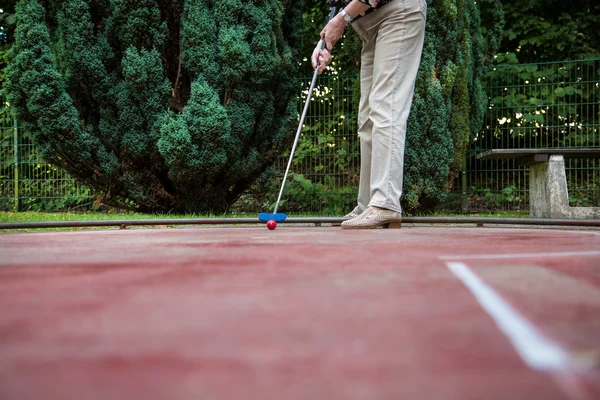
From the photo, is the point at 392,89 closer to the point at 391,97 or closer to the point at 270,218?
the point at 391,97

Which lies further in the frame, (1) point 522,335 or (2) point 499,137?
(2) point 499,137

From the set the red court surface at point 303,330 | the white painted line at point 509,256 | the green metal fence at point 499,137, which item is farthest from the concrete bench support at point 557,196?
the red court surface at point 303,330

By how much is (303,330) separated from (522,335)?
11.7 inches

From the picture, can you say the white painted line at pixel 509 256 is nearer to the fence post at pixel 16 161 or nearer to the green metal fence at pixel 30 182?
the green metal fence at pixel 30 182

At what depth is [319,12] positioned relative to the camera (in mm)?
8766

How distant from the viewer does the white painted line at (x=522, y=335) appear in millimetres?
637

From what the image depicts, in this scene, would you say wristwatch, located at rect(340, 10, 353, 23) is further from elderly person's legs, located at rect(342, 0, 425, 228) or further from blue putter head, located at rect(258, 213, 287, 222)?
blue putter head, located at rect(258, 213, 287, 222)

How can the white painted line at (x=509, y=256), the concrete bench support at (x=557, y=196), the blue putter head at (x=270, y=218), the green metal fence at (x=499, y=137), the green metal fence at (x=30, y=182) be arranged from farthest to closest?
1. the green metal fence at (x=30, y=182)
2. the green metal fence at (x=499, y=137)
3. the concrete bench support at (x=557, y=196)
4. the blue putter head at (x=270, y=218)
5. the white painted line at (x=509, y=256)

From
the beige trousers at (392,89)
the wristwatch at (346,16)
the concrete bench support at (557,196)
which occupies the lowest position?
→ the concrete bench support at (557,196)

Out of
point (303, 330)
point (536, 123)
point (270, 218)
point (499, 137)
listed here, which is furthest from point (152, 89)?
point (303, 330)

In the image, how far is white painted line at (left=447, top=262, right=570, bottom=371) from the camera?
64 centimetres

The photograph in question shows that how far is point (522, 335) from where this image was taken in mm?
763

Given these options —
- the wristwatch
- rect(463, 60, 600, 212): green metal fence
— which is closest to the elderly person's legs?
the wristwatch

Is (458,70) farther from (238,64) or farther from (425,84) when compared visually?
(238,64)
